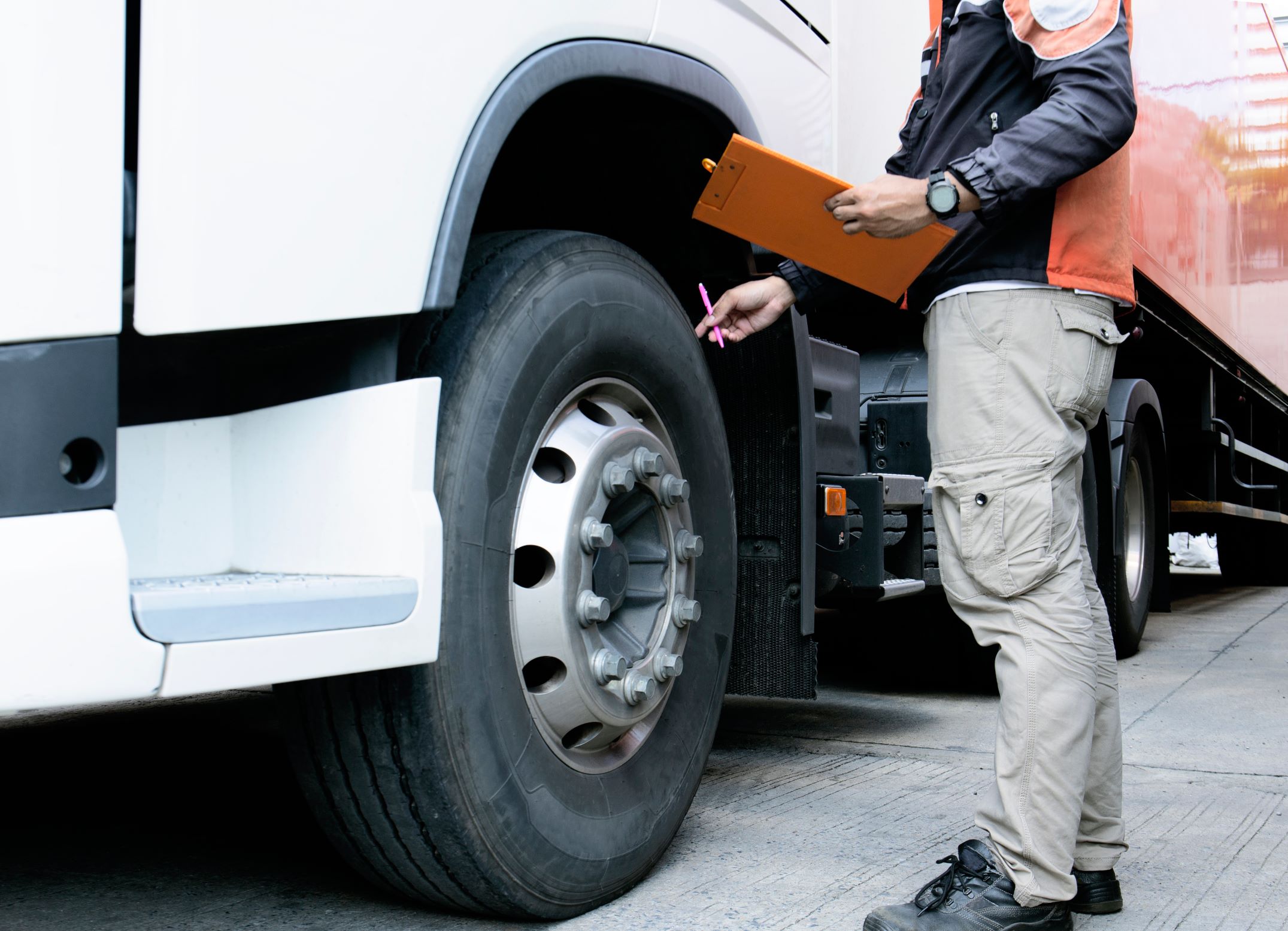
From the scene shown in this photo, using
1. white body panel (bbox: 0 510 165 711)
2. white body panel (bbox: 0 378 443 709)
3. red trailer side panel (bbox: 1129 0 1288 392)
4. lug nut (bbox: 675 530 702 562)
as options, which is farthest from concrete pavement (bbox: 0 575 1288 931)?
red trailer side panel (bbox: 1129 0 1288 392)

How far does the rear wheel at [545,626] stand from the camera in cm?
180

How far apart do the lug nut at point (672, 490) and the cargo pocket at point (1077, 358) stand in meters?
0.62

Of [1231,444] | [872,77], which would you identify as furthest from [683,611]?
[1231,444]

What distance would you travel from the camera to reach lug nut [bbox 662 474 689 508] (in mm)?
2211

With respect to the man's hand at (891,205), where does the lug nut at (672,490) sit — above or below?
below

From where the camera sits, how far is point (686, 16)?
7.19 ft

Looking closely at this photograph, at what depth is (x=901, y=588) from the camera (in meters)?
3.51

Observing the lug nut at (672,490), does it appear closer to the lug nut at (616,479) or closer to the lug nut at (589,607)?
the lug nut at (616,479)

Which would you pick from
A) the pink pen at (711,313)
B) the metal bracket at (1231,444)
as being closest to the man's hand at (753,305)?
the pink pen at (711,313)

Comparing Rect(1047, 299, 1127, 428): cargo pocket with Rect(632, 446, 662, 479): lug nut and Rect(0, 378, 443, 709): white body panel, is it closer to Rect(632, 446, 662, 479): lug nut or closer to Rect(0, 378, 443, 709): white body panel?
Rect(632, 446, 662, 479): lug nut

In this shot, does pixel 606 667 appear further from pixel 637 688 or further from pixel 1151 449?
pixel 1151 449

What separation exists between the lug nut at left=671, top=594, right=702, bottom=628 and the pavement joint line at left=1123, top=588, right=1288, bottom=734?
2104 millimetres

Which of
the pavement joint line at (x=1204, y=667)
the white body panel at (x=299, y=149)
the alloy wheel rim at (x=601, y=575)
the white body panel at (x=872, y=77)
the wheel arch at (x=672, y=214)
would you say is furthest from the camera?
the pavement joint line at (x=1204, y=667)

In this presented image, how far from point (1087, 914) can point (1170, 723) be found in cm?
199
